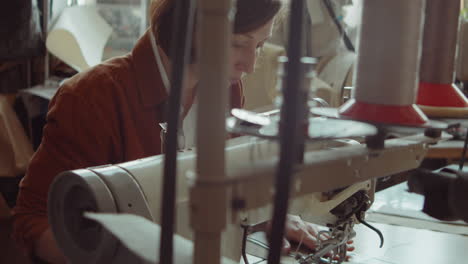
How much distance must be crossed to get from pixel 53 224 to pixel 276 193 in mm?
314

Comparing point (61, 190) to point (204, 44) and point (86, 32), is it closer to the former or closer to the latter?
point (204, 44)

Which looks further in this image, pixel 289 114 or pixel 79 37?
pixel 79 37

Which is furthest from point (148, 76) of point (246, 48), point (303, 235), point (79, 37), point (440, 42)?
point (79, 37)

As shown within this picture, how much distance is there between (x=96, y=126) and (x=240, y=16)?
381 millimetres

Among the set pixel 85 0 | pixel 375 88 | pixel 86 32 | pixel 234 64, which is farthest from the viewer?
pixel 85 0

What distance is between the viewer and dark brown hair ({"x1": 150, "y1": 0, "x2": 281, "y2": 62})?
1.11 meters

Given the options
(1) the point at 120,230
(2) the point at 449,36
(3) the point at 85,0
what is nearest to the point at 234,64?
(2) the point at 449,36

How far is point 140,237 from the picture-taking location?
43 centimetres

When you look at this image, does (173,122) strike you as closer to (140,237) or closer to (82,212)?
(140,237)

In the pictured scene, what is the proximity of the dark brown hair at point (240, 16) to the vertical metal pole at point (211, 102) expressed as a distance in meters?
0.76

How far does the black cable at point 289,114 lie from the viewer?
1.23 ft

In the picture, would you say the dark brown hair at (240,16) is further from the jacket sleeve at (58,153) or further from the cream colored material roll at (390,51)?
the cream colored material roll at (390,51)

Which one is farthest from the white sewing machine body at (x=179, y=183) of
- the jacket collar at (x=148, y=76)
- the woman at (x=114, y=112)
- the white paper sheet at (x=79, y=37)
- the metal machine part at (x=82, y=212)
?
the white paper sheet at (x=79, y=37)

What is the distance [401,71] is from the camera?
20.5 inches
